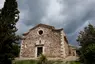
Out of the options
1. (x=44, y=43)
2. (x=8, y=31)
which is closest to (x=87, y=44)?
(x=44, y=43)

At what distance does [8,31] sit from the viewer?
69.8 ft

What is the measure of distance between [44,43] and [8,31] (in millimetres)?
9908

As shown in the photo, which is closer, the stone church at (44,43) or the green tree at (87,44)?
the green tree at (87,44)

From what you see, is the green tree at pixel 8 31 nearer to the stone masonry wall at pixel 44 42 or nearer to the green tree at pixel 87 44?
the stone masonry wall at pixel 44 42

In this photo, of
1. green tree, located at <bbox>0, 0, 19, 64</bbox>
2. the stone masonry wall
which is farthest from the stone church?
green tree, located at <bbox>0, 0, 19, 64</bbox>

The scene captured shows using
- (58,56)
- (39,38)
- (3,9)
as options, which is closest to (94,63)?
(58,56)

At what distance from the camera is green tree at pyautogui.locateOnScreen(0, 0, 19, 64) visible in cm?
2002

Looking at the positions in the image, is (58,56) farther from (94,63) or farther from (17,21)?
(17,21)

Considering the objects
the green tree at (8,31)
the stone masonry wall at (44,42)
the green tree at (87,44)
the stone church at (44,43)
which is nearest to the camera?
the green tree at (8,31)

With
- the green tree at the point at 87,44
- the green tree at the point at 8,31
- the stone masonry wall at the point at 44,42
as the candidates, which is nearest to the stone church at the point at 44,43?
the stone masonry wall at the point at 44,42

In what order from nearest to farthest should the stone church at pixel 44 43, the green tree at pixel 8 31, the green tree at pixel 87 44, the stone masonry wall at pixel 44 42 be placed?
the green tree at pixel 8 31, the green tree at pixel 87 44, the stone church at pixel 44 43, the stone masonry wall at pixel 44 42

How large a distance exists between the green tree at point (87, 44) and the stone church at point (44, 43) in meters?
3.70

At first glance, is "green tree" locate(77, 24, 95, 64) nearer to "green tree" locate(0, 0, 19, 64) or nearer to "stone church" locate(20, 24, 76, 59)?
"stone church" locate(20, 24, 76, 59)

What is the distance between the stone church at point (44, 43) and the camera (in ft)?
94.9
